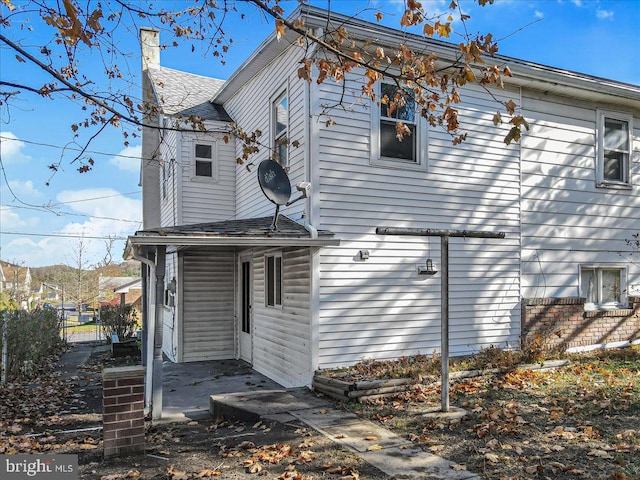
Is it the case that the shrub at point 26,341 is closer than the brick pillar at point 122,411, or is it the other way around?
the brick pillar at point 122,411

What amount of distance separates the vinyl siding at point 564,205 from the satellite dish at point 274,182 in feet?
16.4

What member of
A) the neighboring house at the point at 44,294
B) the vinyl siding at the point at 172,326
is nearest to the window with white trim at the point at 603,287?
the vinyl siding at the point at 172,326

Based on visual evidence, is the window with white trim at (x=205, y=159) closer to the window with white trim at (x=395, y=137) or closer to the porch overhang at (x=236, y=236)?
the porch overhang at (x=236, y=236)

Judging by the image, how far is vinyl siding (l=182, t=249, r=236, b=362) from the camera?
11.3m

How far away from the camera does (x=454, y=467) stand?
4.30 meters

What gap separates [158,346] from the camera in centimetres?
672

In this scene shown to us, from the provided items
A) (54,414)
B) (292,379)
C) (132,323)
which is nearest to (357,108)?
(292,379)

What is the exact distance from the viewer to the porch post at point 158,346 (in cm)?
654

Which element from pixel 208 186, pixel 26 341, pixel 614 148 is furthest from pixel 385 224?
pixel 26 341

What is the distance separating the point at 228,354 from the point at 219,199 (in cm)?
385

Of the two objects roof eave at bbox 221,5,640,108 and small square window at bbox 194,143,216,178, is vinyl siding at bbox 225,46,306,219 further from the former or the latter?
small square window at bbox 194,143,216,178

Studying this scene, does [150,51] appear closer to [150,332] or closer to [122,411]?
[150,332]

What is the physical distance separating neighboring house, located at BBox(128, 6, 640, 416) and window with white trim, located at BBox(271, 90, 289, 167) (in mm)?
44

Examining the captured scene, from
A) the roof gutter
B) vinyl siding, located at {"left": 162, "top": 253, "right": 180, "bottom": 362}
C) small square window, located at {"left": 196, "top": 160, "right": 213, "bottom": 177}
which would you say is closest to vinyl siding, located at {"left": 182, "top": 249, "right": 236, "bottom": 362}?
vinyl siding, located at {"left": 162, "top": 253, "right": 180, "bottom": 362}
